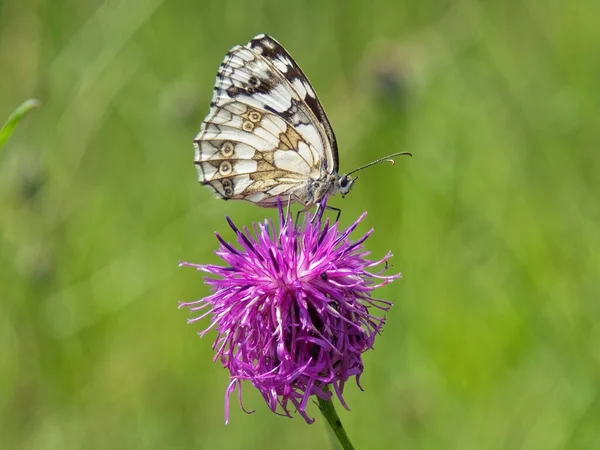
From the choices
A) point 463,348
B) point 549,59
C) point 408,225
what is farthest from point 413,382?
point 549,59

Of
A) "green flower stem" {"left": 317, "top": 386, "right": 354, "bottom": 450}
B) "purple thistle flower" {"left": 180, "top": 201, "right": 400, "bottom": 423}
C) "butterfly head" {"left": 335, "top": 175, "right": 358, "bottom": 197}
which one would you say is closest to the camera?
"green flower stem" {"left": 317, "top": 386, "right": 354, "bottom": 450}

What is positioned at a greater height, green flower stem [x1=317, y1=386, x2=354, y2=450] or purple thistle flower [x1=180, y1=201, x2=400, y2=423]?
purple thistle flower [x1=180, y1=201, x2=400, y2=423]

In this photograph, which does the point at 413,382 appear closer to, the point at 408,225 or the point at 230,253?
the point at 408,225

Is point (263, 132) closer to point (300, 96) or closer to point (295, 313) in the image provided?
point (300, 96)

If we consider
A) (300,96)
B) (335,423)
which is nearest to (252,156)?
(300,96)

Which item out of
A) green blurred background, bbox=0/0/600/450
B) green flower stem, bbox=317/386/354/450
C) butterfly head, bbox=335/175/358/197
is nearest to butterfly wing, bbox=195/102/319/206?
butterfly head, bbox=335/175/358/197

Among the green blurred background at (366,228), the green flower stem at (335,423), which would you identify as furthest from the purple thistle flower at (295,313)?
the green blurred background at (366,228)

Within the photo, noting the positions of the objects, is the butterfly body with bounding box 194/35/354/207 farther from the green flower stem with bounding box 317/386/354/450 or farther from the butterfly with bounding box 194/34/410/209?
the green flower stem with bounding box 317/386/354/450
